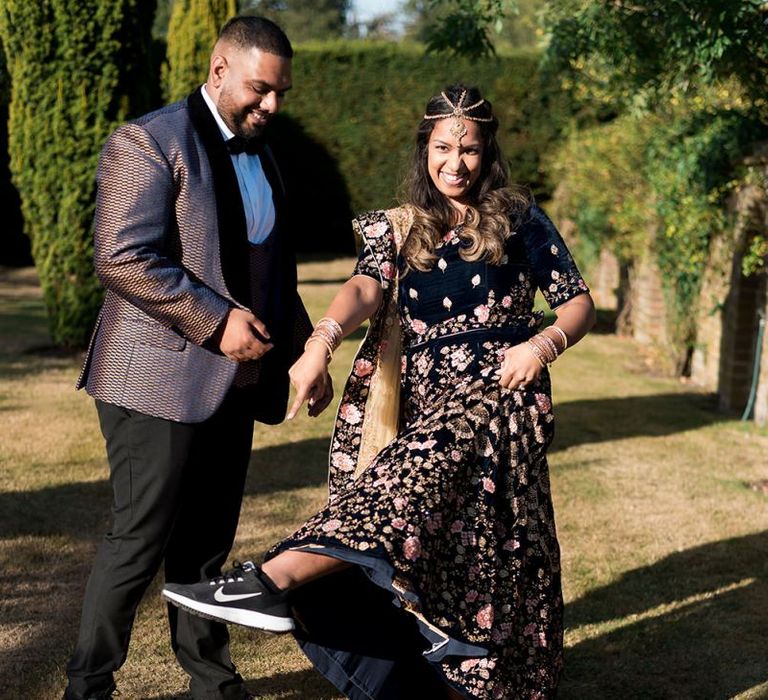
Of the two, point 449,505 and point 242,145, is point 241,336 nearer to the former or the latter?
point 242,145

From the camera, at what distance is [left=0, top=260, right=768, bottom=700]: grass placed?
423cm

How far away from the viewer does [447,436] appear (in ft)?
10.8

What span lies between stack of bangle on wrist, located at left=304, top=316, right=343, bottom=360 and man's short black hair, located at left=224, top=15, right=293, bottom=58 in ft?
2.53

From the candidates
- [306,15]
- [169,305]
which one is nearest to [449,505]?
[169,305]

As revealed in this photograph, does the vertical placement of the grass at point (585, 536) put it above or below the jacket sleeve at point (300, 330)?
below

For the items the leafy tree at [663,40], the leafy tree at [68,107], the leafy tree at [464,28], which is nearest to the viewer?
the leafy tree at [663,40]

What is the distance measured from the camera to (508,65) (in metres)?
20.0

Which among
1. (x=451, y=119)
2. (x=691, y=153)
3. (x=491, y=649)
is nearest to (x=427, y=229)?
(x=451, y=119)

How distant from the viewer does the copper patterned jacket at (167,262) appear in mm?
3152

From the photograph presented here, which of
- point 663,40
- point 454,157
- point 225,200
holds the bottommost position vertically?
point 225,200

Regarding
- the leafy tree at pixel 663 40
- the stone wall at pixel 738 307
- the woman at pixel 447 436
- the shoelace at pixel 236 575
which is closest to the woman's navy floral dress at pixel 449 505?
the woman at pixel 447 436

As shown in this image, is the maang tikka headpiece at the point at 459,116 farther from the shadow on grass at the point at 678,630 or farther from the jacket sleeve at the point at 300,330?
the shadow on grass at the point at 678,630

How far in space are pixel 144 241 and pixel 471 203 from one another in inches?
41.4

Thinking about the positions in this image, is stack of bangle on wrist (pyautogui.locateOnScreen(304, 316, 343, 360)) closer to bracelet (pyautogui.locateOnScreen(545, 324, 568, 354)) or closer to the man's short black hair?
bracelet (pyautogui.locateOnScreen(545, 324, 568, 354))
